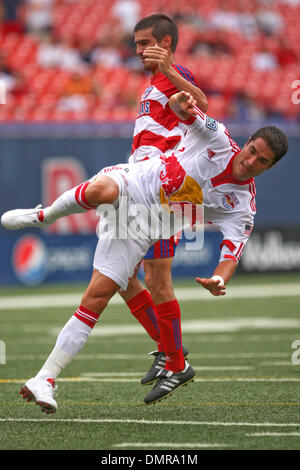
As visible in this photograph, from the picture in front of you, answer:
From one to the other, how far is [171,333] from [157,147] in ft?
3.92

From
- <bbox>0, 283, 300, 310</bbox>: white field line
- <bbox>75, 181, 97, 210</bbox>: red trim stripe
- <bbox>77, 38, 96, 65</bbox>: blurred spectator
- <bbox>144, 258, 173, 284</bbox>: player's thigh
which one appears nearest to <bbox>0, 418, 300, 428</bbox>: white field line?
<bbox>144, 258, 173, 284</bbox>: player's thigh

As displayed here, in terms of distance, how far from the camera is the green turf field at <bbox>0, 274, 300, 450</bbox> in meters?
4.54

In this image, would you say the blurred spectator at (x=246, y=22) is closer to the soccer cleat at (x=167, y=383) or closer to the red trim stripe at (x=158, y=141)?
the red trim stripe at (x=158, y=141)

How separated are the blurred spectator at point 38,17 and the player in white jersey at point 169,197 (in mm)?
12482

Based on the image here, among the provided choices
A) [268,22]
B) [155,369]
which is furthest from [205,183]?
[268,22]

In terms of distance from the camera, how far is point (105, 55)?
17125mm

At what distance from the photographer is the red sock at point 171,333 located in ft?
18.8

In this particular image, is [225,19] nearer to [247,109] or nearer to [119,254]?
[247,109]

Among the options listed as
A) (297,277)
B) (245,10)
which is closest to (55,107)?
(297,277)

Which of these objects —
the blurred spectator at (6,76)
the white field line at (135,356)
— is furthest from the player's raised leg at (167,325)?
the blurred spectator at (6,76)

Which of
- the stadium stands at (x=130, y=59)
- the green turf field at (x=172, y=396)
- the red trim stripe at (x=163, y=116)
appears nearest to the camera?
the green turf field at (x=172, y=396)

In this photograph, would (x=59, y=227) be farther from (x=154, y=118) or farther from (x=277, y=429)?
(x=277, y=429)

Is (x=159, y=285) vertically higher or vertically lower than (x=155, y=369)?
higher

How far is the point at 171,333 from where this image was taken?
5762mm
